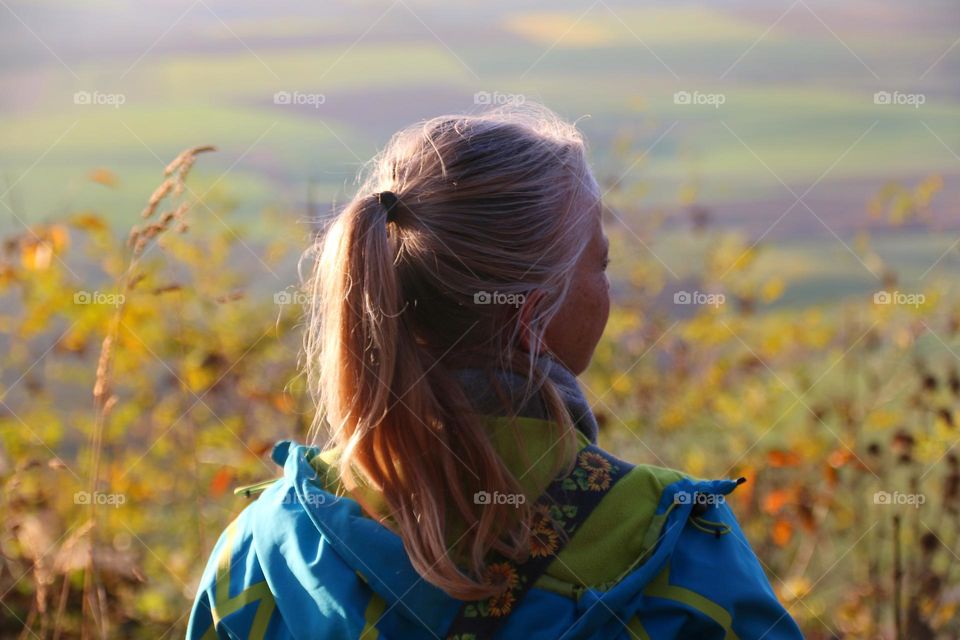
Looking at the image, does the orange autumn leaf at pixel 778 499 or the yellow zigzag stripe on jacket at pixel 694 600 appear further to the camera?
the orange autumn leaf at pixel 778 499

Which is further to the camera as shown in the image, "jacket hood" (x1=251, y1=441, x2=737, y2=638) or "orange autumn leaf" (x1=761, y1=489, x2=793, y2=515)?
"orange autumn leaf" (x1=761, y1=489, x2=793, y2=515)

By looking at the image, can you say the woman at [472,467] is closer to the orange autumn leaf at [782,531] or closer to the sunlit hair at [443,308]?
the sunlit hair at [443,308]

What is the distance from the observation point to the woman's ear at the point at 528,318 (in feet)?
4.41

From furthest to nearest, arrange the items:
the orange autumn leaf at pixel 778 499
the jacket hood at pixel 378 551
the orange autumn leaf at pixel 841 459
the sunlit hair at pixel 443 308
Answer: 1. the orange autumn leaf at pixel 778 499
2. the orange autumn leaf at pixel 841 459
3. the sunlit hair at pixel 443 308
4. the jacket hood at pixel 378 551

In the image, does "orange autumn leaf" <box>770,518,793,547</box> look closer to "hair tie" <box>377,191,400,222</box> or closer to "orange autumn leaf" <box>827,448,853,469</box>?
"orange autumn leaf" <box>827,448,853,469</box>

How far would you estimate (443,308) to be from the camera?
1362 millimetres

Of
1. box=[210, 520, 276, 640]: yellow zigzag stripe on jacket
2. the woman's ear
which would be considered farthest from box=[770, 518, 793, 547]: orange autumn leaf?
box=[210, 520, 276, 640]: yellow zigzag stripe on jacket

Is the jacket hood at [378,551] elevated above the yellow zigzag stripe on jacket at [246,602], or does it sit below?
above

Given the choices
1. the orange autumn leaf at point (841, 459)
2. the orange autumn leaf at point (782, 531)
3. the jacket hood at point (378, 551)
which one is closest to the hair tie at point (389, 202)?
the jacket hood at point (378, 551)

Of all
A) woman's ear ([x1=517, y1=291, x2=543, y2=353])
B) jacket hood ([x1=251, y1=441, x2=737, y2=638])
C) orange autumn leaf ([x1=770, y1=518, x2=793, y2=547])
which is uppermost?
woman's ear ([x1=517, y1=291, x2=543, y2=353])

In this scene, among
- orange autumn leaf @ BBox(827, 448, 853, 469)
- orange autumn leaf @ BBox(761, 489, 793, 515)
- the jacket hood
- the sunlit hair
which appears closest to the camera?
the jacket hood

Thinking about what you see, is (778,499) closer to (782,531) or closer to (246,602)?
(782,531)

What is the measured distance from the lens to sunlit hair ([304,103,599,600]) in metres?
1.30

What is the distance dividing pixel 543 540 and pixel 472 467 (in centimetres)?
13
